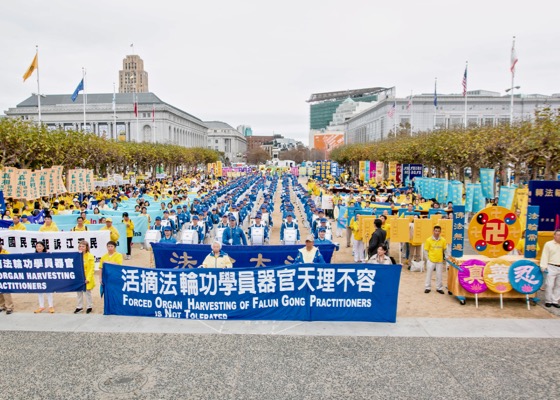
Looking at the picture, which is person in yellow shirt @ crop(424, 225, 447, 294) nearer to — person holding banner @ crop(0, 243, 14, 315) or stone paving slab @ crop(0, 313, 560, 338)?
stone paving slab @ crop(0, 313, 560, 338)

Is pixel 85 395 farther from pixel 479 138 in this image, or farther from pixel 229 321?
pixel 479 138

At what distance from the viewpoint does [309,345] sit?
855 centimetres

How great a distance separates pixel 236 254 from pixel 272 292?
2.54m

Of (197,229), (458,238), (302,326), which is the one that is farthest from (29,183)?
(458,238)

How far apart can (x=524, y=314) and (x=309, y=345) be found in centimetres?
534

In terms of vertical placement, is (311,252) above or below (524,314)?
above

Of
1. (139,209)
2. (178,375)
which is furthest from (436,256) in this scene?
(139,209)

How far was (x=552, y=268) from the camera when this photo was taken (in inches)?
422

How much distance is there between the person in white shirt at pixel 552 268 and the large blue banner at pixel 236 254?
201 inches

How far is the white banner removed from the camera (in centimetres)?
1379

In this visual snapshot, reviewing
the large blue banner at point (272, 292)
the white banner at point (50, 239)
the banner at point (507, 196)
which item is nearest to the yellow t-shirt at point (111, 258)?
the large blue banner at point (272, 292)

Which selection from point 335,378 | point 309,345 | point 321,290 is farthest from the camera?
point 321,290

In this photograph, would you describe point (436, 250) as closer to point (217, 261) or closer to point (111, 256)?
point (217, 261)

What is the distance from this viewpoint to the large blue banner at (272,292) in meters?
9.74
